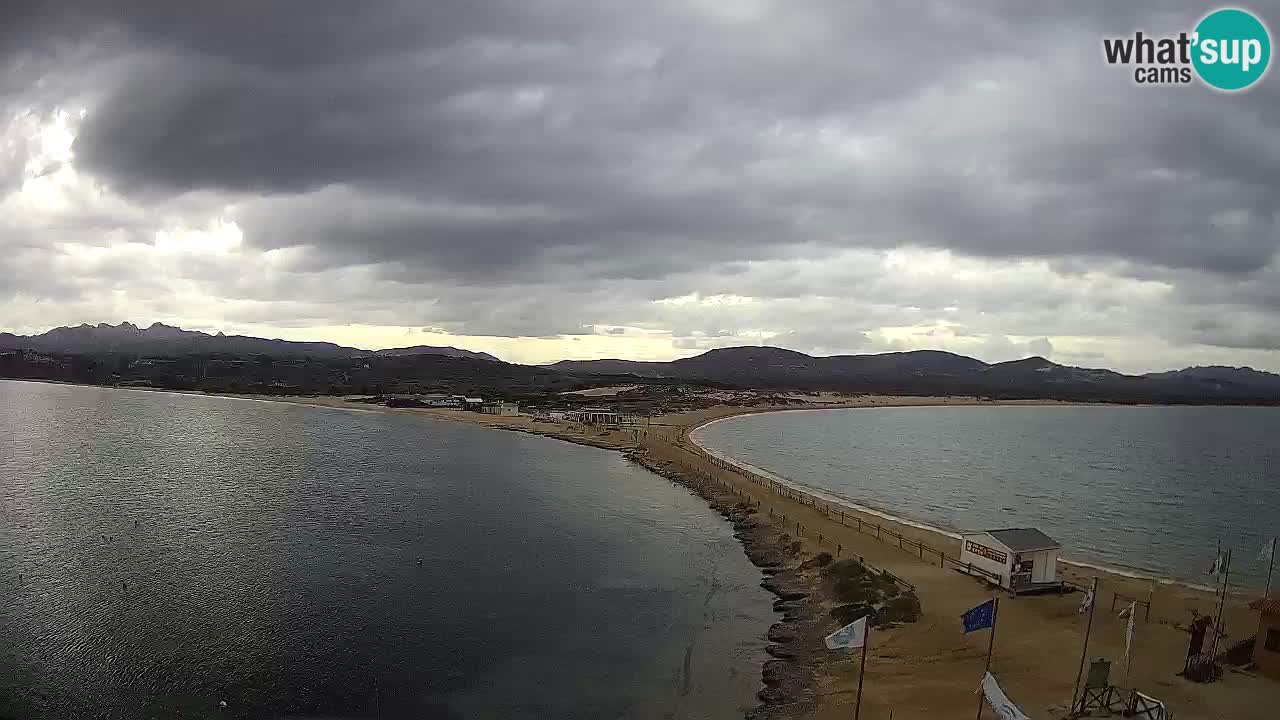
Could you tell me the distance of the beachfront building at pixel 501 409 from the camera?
138 m

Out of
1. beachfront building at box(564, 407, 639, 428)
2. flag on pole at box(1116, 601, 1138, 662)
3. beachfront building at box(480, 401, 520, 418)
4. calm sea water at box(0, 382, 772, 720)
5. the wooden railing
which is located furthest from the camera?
beachfront building at box(480, 401, 520, 418)

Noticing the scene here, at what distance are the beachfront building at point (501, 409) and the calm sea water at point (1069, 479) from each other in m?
38.7

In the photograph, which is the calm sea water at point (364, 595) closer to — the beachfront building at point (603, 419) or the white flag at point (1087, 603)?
the white flag at point (1087, 603)

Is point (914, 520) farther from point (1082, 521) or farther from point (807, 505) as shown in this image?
point (1082, 521)

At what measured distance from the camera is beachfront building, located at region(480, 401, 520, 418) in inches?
5443

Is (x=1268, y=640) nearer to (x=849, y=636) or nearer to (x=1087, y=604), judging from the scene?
(x=1087, y=604)

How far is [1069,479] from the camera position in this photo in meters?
80.0

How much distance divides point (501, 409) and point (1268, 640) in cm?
13064

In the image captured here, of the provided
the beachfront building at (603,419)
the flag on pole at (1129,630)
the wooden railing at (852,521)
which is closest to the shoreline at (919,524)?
the wooden railing at (852,521)

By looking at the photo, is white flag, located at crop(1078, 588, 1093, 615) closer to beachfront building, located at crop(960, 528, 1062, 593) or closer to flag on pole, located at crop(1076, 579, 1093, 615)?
flag on pole, located at crop(1076, 579, 1093, 615)

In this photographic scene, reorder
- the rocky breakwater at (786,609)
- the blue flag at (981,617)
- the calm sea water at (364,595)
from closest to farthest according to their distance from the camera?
the blue flag at (981,617)
the rocky breakwater at (786,609)
the calm sea water at (364,595)

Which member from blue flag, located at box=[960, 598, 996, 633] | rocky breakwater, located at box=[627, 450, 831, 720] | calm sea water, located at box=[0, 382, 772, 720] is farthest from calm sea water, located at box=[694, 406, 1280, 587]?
blue flag, located at box=[960, 598, 996, 633]

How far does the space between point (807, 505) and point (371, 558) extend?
30.8m

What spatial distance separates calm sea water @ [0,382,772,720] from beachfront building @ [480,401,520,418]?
67543 millimetres
